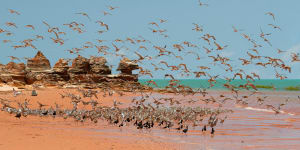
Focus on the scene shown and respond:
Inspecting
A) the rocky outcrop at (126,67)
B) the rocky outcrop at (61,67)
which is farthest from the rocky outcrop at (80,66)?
the rocky outcrop at (126,67)

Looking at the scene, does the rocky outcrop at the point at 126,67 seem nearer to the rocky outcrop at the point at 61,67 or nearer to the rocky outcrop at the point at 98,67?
the rocky outcrop at the point at 98,67

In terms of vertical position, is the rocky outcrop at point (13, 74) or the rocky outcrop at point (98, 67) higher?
the rocky outcrop at point (98, 67)

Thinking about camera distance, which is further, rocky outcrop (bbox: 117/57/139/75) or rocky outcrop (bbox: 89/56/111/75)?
rocky outcrop (bbox: 117/57/139/75)

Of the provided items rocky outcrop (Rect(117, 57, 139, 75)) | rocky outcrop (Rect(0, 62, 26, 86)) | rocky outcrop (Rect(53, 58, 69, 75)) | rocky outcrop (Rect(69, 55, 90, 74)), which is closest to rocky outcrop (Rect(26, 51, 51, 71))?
rocky outcrop (Rect(53, 58, 69, 75))

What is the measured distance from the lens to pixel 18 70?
164 ft

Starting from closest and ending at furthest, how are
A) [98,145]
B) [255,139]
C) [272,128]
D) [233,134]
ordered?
1. [98,145]
2. [255,139]
3. [233,134]
4. [272,128]

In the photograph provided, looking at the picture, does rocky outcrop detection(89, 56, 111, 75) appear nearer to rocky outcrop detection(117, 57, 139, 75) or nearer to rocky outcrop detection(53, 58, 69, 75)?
rocky outcrop detection(117, 57, 139, 75)

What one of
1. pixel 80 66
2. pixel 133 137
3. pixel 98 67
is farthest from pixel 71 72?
pixel 133 137

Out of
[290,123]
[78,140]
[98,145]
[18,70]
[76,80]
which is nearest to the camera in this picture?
[98,145]

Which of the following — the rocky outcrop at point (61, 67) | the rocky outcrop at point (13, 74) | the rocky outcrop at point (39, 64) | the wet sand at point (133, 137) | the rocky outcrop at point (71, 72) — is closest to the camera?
the wet sand at point (133, 137)

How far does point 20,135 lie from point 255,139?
26.7ft

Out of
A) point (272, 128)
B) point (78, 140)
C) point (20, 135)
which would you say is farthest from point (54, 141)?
point (272, 128)

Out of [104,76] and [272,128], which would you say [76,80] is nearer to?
[104,76]

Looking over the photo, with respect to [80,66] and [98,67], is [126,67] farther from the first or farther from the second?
[80,66]
